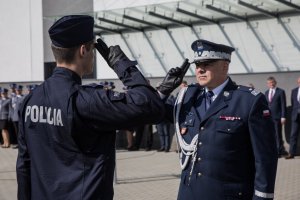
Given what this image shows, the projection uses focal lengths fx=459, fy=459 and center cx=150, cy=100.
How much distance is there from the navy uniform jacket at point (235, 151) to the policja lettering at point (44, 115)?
1.30 meters

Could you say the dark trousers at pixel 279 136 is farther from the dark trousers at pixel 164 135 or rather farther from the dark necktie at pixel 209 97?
the dark necktie at pixel 209 97

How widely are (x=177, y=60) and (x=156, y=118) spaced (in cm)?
1288

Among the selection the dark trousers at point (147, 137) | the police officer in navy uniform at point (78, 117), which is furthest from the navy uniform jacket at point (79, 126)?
the dark trousers at point (147, 137)

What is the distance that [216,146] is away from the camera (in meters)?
3.05

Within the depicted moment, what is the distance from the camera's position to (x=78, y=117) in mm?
2029

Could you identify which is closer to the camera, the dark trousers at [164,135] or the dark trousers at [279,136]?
the dark trousers at [279,136]

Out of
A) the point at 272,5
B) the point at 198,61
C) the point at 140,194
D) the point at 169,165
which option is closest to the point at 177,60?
the point at 272,5

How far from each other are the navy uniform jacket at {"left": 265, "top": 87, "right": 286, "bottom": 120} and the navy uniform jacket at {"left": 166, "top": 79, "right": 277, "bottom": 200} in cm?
825

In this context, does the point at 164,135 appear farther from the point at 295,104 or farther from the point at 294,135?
the point at 295,104

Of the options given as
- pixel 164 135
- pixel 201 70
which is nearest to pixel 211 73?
pixel 201 70

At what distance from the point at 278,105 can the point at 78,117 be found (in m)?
9.75

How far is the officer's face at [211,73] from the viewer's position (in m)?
3.20

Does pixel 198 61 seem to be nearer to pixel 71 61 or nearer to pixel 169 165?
pixel 71 61

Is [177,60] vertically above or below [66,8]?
below
